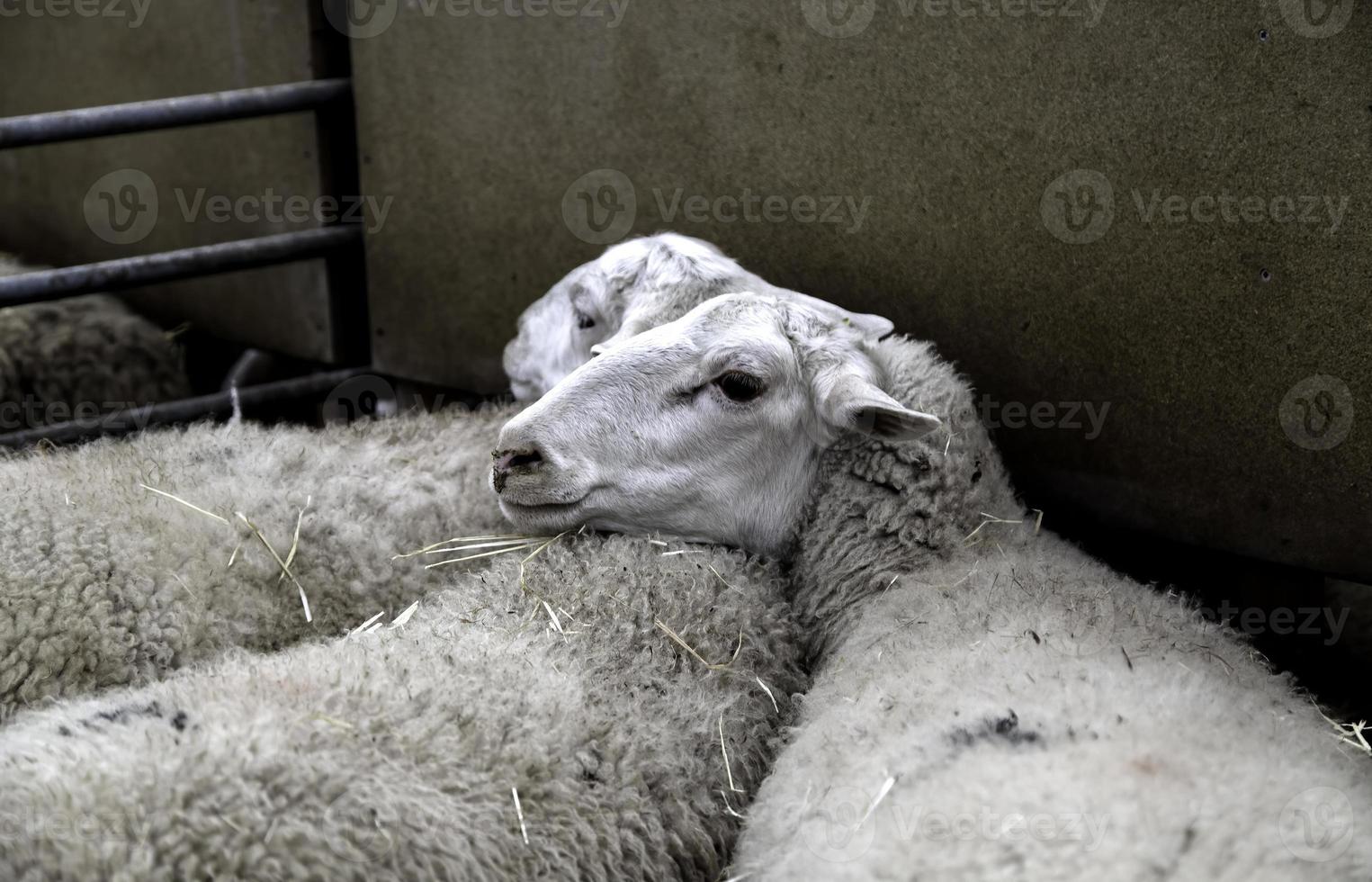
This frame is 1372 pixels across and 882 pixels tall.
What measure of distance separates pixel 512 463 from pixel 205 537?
0.76m

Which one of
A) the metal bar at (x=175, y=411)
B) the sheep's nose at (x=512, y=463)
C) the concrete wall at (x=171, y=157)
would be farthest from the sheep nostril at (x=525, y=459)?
the concrete wall at (x=171, y=157)

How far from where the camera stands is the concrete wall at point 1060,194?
10.4 ft

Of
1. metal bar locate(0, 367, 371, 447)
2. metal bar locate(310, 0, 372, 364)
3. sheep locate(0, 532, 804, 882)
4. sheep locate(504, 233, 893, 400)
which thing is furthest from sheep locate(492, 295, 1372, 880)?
metal bar locate(310, 0, 372, 364)

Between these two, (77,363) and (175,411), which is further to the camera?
(77,363)

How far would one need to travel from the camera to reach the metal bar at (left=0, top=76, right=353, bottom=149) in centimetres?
454

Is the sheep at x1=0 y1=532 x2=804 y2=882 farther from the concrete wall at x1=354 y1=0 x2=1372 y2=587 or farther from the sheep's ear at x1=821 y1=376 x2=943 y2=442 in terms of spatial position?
the concrete wall at x1=354 y1=0 x2=1372 y2=587

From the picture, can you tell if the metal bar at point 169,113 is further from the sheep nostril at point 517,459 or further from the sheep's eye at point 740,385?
the sheep's eye at point 740,385

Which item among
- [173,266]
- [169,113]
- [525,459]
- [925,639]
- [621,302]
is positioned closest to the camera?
[925,639]

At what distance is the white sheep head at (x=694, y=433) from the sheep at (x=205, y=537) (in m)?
0.35

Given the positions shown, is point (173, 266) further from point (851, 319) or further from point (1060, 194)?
point (1060, 194)

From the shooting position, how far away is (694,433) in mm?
3264

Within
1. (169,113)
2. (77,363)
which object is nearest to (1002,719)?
(169,113)

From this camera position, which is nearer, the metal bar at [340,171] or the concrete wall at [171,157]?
the metal bar at [340,171]

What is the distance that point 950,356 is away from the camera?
155 inches
